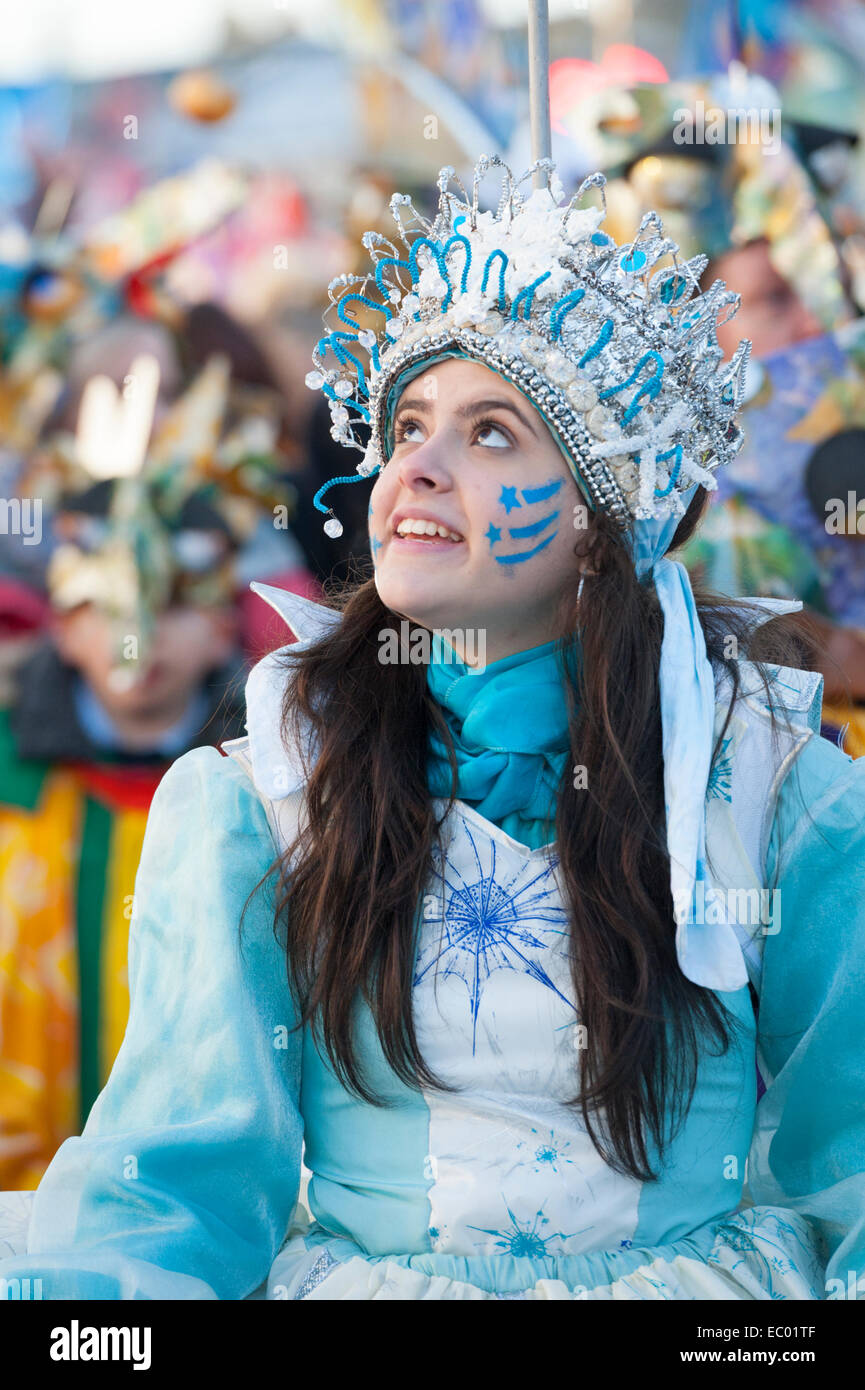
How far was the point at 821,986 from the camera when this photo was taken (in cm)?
174

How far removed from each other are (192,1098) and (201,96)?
2743 millimetres

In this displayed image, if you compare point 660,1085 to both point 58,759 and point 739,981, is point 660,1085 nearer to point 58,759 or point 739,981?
point 739,981

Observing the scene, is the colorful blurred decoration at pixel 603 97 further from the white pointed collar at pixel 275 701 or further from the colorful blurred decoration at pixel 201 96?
the white pointed collar at pixel 275 701

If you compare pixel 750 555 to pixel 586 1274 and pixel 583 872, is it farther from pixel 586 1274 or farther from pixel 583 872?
pixel 586 1274

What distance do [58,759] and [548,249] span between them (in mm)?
1966

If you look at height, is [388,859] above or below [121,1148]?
above

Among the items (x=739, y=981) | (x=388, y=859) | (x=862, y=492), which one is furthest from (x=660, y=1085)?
(x=862, y=492)

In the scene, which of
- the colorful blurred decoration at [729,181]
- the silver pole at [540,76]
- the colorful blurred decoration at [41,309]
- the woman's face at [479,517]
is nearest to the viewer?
the woman's face at [479,517]

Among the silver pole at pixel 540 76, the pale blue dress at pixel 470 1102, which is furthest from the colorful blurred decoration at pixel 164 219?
the pale blue dress at pixel 470 1102

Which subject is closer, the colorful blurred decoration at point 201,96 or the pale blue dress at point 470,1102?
the pale blue dress at point 470,1102

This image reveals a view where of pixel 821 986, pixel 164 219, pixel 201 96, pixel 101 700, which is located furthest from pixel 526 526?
pixel 201 96

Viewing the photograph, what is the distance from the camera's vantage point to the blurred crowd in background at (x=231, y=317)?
3242mm

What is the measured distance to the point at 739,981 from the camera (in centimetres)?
160

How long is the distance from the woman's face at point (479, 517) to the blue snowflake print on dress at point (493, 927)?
0.97ft
